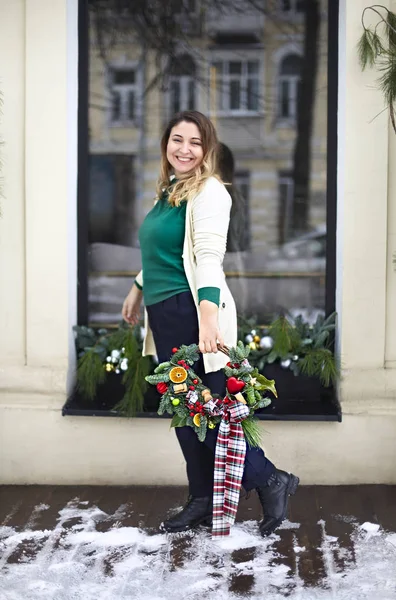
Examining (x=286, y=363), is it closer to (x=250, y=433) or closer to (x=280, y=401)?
(x=280, y=401)

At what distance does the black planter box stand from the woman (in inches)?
26.5

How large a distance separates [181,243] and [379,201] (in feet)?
4.02

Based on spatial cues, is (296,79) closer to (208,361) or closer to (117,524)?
(208,361)

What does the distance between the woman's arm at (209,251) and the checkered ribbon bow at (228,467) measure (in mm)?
300

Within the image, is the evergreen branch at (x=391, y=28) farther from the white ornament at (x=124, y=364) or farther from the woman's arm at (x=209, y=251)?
the white ornament at (x=124, y=364)

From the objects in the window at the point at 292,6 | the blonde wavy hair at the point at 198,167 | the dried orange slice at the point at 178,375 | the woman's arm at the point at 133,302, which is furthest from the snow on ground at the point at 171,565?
the window at the point at 292,6

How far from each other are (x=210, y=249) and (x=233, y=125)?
5.38 ft

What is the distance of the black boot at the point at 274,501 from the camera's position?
375 cm

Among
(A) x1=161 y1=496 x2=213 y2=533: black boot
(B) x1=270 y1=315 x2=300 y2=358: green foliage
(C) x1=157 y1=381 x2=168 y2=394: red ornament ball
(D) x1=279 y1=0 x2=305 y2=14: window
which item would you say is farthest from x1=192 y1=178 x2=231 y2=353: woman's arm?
(D) x1=279 y1=0 x2=305 y2=14: window

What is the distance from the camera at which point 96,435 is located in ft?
15.1

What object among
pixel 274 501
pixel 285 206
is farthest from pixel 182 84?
pixel 274 501

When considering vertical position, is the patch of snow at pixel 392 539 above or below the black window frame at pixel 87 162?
below

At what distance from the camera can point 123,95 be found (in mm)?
5023

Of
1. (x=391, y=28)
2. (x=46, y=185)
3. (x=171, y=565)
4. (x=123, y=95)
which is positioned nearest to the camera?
(x=171, y=565)
